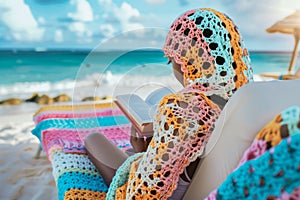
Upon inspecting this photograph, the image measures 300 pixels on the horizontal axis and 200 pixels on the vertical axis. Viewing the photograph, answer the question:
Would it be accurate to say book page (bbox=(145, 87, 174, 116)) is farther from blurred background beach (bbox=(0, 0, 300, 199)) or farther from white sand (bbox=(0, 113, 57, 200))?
blurred background beach (bbox=(0, 0, 300, 199))

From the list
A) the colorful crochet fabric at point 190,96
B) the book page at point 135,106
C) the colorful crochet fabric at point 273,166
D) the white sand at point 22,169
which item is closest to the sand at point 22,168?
→ the white sand at point 22,169

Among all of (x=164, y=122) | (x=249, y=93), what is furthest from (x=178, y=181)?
(x=249, y=93)

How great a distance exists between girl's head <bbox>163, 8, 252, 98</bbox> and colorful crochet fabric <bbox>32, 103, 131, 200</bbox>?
0.44 metres

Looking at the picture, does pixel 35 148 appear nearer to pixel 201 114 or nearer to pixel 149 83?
pixel 149 83

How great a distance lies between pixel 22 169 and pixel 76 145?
28.6 inches

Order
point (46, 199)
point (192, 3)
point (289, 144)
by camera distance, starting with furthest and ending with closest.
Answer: point (192, 3) → point (46, 199) → point (289, 144)

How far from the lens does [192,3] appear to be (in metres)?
7.43

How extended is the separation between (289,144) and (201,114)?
0.31m

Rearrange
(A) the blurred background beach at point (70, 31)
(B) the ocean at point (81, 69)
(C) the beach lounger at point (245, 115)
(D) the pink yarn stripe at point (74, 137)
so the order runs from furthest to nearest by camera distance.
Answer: (A) the blurred background beach at point (70, 31)
(D) the pink yarn stripe at point (74, 137)
(B) the ocean at point (81, 69)
(C) the beach lounger at point (245, 115)

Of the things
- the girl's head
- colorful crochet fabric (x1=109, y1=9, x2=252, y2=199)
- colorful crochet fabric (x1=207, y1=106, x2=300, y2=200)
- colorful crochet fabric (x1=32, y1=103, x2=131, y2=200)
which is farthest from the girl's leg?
colorful crochet fabric (x1=207, y1=106, x2=300, y2=200)

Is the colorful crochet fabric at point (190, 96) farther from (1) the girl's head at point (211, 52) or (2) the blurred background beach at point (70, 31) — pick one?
(2) the blurred background beach at point (70, 31)

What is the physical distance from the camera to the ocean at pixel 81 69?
94 centimetres

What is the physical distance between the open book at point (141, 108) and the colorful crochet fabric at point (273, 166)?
0.58m

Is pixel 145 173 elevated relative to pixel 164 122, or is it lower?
→ lower
